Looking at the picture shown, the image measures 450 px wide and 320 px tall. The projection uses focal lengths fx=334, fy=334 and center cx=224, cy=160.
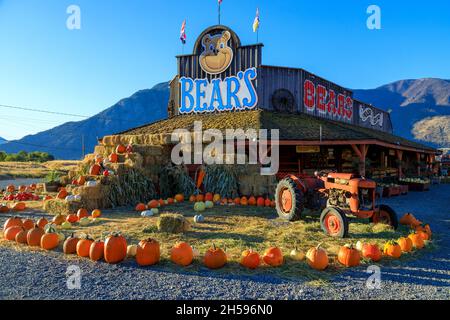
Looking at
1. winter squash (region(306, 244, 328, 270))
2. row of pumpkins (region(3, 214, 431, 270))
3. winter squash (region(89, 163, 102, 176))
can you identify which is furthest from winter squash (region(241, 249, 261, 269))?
winter squash (region(89, 163, 102, 176))

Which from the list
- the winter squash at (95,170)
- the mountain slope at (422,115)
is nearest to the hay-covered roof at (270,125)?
the winter squash at (95,170)

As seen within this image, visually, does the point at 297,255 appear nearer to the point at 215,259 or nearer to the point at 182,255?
the point at 215,259

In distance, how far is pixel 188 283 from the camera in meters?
4.30

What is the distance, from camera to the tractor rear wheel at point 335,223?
6520 mm

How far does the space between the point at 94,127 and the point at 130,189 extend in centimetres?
→ 14745

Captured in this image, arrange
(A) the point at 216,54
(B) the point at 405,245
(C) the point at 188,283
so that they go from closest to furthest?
(C) the point at 188,283, (B) the point at 405,245, (A) the point at 216,54

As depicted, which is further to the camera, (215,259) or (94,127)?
(94,127)

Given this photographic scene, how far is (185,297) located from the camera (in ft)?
12.7

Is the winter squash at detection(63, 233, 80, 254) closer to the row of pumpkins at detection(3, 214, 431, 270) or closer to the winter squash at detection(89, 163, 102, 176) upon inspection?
the row of pumpkins at detection(3, 214, 431, 270)

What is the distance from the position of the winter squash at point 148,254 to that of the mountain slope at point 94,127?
135 metres

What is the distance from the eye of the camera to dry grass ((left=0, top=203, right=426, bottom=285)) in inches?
195

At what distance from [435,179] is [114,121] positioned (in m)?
145

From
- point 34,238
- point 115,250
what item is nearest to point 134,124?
point 34,238

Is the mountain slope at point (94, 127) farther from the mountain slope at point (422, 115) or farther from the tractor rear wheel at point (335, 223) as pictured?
the tractor rear wheel at point (335, 223)
